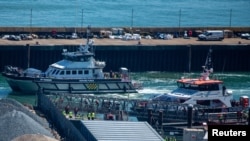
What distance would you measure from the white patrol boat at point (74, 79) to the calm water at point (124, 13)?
32.8 m

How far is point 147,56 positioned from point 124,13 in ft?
141

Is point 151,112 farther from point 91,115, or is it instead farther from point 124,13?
point 124,13

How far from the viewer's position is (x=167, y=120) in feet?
150

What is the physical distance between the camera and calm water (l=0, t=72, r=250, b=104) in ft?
194

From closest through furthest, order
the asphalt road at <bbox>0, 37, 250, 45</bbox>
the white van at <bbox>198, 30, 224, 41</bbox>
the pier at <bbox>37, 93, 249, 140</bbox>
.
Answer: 1. the pier at <bbox>37, 93, 249, 140</bbox>
2. the asphalt road at <bbox>0, 37, 250, 45</bbox>
3. the white van at <bbox>198, 30, 224, 41</bbox>

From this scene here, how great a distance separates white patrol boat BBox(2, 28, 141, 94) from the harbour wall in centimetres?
736

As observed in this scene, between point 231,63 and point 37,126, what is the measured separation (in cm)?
3310

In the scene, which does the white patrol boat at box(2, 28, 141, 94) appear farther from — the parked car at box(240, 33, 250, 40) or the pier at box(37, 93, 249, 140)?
the parked car at box(240, 33, 250, 40)

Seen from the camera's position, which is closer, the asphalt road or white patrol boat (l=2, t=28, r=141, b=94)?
white patrol boat (l=2, t=28, r=141, b=94)

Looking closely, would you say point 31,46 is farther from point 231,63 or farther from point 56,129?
point 56,129

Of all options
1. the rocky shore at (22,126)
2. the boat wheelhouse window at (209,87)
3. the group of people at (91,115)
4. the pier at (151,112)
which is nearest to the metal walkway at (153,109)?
the pier at (151,112)

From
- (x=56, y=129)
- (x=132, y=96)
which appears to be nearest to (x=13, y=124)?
(x=56, y=129)

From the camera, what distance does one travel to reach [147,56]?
7038 cm

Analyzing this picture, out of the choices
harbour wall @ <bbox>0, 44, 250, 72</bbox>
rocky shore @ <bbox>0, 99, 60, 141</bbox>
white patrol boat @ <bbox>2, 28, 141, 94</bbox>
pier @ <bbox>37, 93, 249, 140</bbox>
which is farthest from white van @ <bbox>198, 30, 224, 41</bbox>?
rocky shore @ <bbox>0, 99, 60, 141</bbox>
